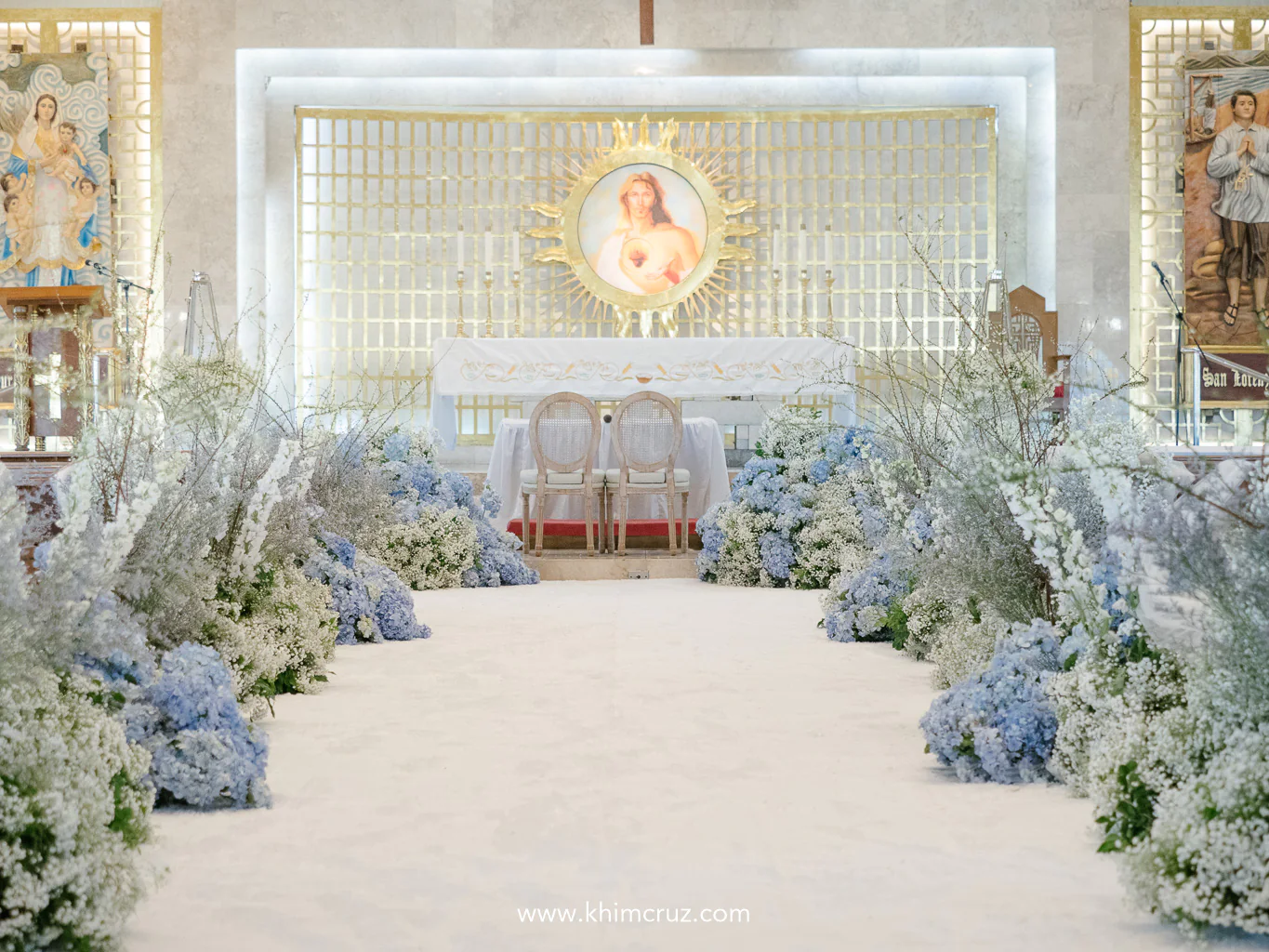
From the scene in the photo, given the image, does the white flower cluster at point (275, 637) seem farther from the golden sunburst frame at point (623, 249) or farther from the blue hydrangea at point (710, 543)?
the golden sunburst frame at point (623, 249)

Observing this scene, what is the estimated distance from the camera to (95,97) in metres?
11.2

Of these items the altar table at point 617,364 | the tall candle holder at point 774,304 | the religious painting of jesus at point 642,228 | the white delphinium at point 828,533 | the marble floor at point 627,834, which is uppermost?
the religious painting of jesus at point 642,228

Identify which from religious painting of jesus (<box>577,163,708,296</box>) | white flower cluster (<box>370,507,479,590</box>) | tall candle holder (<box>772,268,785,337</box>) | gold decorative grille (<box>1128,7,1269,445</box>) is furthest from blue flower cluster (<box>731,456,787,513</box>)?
gold decorative grille (<box>1128,7,1269,445</box>)

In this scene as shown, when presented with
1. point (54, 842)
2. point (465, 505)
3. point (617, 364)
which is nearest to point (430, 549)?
point (465, 505)

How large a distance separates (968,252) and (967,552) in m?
8.96

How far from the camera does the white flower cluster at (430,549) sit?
7289mm

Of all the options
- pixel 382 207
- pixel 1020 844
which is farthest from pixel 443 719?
pixel 382 207

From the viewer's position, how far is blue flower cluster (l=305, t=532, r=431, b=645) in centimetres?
506

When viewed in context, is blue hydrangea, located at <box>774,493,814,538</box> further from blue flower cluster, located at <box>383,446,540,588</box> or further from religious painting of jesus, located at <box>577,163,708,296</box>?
religious painting of jesus, located at <box>577,163,708,296</box>

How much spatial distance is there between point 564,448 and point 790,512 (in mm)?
1682

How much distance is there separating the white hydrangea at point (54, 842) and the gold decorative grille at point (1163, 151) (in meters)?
10.6

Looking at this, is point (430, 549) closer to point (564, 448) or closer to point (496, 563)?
point (496, 563)

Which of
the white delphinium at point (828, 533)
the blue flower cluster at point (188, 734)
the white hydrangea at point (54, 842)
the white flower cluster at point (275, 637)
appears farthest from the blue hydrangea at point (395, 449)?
the white hydrangea at point (54, 842)

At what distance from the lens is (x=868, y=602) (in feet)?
16.8
